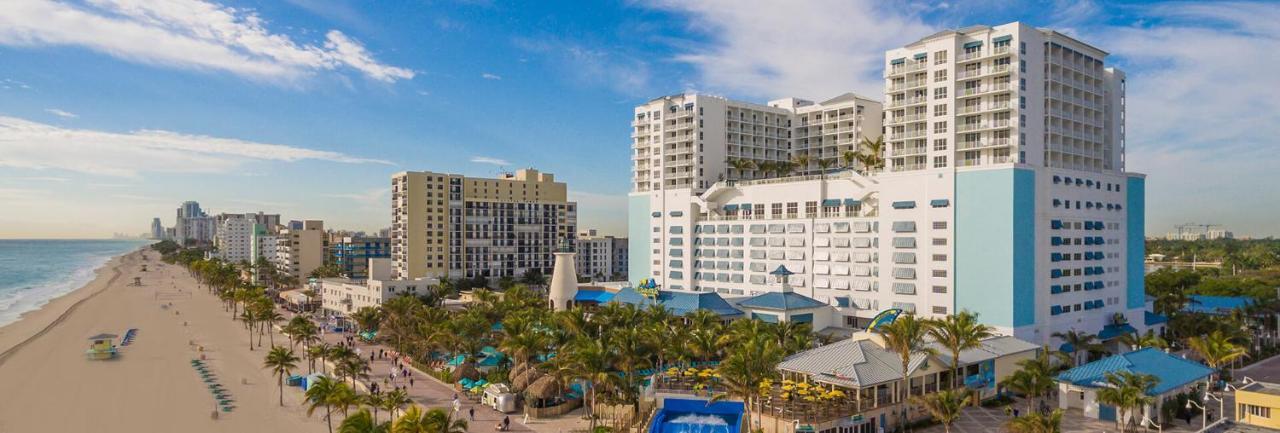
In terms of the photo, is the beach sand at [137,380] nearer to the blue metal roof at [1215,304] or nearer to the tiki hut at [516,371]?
the tiki hut at [516,371]

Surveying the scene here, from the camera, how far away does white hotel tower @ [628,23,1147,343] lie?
7369 centimetres

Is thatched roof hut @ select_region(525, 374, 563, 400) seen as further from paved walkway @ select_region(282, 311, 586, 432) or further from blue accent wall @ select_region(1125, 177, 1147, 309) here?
blue accent wall @ select_region(1125, 177, 1147, 309)

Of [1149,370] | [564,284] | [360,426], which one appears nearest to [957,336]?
[1149,370]

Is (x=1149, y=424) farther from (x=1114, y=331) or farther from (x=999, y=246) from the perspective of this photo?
(x=1114, y=331)

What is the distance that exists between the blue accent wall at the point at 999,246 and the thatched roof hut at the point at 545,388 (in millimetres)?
44238

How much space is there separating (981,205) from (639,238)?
52.6m

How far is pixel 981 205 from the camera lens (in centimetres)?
7419

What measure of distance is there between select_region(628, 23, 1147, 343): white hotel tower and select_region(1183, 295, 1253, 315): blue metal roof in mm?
16967

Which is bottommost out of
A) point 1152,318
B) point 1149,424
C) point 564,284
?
point 1149,424

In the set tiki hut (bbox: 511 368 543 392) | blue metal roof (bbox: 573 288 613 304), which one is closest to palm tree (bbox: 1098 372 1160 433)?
tiki hut (bbox: 511 368 543 392)

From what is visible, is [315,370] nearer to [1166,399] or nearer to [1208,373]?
[1166,399]

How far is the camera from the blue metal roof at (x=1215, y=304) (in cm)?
9588

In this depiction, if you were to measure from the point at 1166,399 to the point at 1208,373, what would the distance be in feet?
22.2

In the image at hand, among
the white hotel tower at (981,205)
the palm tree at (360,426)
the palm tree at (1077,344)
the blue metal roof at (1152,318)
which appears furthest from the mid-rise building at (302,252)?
the blue metal roof at (1152,318)
